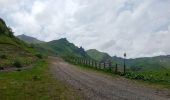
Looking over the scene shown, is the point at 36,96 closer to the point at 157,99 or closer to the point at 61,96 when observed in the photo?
the point at 61,96

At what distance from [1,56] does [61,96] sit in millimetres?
82473

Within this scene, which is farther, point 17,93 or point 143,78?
point 143,78

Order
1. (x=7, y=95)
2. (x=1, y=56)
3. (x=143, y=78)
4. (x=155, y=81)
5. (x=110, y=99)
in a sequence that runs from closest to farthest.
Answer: (x=110, y=99) → (x=7, y=95) → (x=155, y=81) → (x=143, y=78) → (x=1, y=56)

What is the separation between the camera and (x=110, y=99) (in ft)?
92.6

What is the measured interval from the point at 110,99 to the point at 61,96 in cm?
414

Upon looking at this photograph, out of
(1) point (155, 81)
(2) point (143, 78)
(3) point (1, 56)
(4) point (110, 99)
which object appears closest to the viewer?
(4) point (110, 99)

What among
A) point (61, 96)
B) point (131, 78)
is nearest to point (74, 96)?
point (61, 96)

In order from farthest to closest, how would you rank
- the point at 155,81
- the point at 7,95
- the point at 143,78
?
1. the point at 143,78
2. the point at 155,81
3. the point at 7,95

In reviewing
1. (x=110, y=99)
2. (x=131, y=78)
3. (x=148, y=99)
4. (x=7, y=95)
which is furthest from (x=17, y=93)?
(x=131, y=78)

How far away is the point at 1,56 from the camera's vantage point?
109 m

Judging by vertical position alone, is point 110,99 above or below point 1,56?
below

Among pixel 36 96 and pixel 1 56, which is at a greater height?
pixel 1 56

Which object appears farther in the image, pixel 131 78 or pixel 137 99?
pixel 131 78

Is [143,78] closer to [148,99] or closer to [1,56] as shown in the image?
[148,99]
